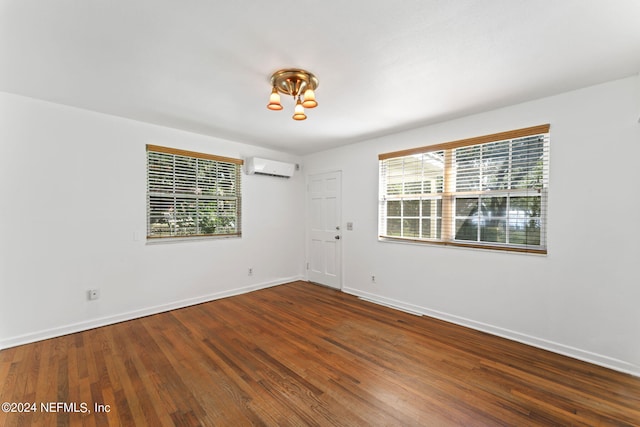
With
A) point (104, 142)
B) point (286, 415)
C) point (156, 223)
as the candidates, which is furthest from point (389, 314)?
point (104, 142)

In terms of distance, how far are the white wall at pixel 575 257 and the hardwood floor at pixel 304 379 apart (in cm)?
22

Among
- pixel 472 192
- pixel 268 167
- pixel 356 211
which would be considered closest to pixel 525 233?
pixel 472 192

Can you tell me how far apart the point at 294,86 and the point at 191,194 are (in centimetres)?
243

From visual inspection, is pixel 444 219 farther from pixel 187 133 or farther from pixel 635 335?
pixel 187 133

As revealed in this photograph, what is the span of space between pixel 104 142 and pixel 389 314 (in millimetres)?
4112

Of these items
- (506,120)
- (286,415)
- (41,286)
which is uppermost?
(506,120)

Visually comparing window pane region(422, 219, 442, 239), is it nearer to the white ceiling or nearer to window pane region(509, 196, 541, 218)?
window pane region(509, 196, 541, 218)

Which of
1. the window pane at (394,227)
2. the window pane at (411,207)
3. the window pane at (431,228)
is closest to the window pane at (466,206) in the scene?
the window pane at (431,228)

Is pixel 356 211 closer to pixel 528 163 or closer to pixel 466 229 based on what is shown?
pixel 466 229

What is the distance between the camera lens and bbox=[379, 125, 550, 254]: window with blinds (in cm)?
280

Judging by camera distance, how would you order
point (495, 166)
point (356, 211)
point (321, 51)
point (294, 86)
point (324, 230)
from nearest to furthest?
1. point (321, 51)
2. point (294, 86)
3. point (495, 166)
4. point (356, 211)
5. point (324, 230)

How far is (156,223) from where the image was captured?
3.62m

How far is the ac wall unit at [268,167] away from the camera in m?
4.47

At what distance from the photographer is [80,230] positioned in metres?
3.06
